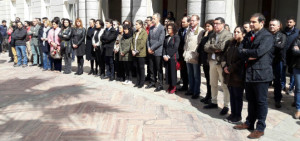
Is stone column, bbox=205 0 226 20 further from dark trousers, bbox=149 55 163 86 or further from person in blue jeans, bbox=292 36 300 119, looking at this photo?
person in blue jeans, bbox=292 36 300 119

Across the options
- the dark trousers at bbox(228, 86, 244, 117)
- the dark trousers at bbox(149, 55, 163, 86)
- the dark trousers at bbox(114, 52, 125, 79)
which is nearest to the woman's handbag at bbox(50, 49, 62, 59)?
the dark trousers at bbox(114, 52, 125, 79)

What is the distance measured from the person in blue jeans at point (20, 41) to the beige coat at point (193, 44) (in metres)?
7.25

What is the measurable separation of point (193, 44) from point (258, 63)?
2.16 metres

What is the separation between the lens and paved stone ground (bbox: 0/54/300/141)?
4.35 meters

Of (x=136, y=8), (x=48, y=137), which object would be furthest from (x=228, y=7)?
(x=48, y=137)

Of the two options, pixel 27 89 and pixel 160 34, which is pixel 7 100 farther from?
pixel 160 34

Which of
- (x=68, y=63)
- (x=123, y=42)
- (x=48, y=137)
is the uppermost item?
Answer: (x=123, y=42)

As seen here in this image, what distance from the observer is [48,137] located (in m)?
4.29

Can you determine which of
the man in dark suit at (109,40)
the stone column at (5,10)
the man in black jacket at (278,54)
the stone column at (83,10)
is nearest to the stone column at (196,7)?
the man in dark suit at (109,40)

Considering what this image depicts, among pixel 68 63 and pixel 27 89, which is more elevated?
pixel 68 63

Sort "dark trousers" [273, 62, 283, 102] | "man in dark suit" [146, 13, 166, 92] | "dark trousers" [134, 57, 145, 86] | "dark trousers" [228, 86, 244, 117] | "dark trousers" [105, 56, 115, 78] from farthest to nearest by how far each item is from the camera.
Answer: "dark trousers" [105, 56, 115, 78]
"dark trousers" [134, 57, 145, 86]
"man in dark suit" [146, 13, 166, 92]
"dark trousers" [273, 62, 283, 102]
"dark trousers" [228, 86, 244, 117]

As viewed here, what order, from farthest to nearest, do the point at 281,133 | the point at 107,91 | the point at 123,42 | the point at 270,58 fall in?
the point at 123,42, the point at 107,91, the point at 281,133, the point at 270,58

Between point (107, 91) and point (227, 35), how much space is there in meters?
3.54

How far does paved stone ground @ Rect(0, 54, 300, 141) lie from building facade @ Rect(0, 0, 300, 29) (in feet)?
10.7
